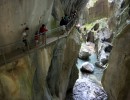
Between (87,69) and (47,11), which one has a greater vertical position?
(47,11)

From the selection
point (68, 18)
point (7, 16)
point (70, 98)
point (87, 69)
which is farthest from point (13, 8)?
point (87, 69)

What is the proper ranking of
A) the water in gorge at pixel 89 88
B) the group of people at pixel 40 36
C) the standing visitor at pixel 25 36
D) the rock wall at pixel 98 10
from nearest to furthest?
the standing visitor at pixel 25 36
the group of people at pixel 40 36
the water in gorge at pixel 89 88
the rock wall at pixel 98 10

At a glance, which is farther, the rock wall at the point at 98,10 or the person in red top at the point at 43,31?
the rock wall at the point at 98,10

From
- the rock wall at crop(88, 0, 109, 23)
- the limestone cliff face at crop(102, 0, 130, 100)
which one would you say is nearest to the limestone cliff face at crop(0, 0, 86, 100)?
the limestone cliff face at crop(102, 0, 130, 100)

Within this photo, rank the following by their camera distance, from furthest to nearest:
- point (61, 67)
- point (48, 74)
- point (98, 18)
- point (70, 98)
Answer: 1. point (98, 18)
2. point (70, 98)
3. point (61, 67)
4. point (48, 74)

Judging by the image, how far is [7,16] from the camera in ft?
38.3

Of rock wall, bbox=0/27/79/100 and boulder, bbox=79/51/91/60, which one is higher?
rock wall, bbox=0/27/79/100

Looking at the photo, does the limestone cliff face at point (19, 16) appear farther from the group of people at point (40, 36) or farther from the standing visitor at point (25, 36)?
the group of people at point (40, 36)

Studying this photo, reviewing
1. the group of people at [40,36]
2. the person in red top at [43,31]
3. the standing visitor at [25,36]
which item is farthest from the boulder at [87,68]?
the standing visitor at [25,36]

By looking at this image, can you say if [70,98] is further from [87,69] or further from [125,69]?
[125,69]

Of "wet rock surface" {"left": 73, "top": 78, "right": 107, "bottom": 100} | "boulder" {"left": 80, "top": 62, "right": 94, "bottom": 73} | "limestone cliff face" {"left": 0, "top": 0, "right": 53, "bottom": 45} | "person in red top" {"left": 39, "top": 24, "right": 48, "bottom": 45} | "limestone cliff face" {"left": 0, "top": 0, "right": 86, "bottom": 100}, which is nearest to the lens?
"limestone cliff face" {"left": 0, "top": 0, "right": 53, "bottom": 45}

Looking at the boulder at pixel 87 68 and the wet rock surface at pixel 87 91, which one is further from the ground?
the boulder at pixel 87 68

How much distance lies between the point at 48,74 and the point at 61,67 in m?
1.56

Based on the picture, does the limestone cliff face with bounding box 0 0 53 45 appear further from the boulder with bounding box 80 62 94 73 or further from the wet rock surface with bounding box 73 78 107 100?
the boulder with bounding box 80 62 94 73
